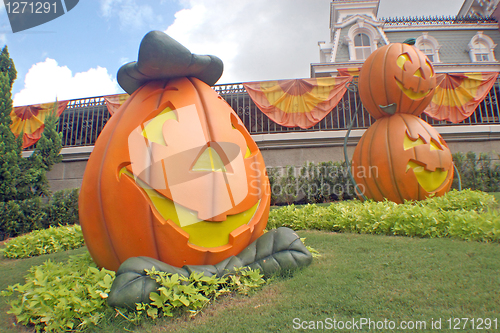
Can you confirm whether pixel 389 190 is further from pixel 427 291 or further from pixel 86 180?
A: pixel 86 180

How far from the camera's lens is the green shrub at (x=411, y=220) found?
330 cm

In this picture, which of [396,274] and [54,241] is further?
[54,241]

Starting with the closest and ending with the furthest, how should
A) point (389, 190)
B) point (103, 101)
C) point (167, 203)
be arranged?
point (167, 203)
point (389, 190)
point (103, 101)

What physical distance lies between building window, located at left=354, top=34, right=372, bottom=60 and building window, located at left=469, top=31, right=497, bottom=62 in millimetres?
7317

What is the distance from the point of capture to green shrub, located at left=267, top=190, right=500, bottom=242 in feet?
10.8

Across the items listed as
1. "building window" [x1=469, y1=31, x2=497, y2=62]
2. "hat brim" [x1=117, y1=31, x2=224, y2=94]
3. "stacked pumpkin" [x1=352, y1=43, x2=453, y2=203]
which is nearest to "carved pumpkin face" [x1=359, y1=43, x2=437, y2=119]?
"stacked pumpkin" [x1=352, y1=43, x2=453, y2=203]

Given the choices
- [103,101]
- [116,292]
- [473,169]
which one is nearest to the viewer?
[116,292]

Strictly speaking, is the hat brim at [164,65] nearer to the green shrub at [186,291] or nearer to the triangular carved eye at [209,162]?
the triangular carved eye at [209,162]

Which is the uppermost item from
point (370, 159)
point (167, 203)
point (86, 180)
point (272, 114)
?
point (272, 114)

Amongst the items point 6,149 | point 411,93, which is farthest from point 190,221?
point 6,149

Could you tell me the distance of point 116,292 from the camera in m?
1.83

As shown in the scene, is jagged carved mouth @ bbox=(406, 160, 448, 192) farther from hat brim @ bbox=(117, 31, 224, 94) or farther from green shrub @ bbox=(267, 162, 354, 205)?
hat brim @ bbox=(117, 31, 224, 94)

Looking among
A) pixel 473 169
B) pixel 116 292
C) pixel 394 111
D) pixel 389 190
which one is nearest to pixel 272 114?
pixel 394 111

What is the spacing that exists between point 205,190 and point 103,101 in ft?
35.4
